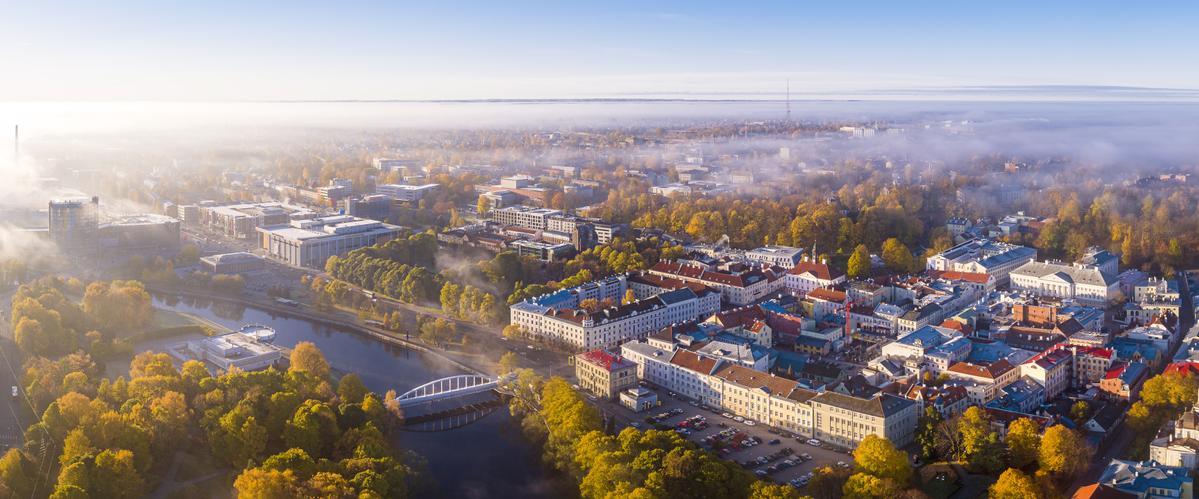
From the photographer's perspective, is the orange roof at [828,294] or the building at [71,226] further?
the building at [71,226]

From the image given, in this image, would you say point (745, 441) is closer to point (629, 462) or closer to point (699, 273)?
point (629, 462)

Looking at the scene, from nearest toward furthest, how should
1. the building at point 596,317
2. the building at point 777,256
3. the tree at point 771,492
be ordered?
the tree at point 771,492, the building at point 596,317, the building at point 777,256

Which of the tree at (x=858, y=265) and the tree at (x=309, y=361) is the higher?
→ the tree at (x=858, y=265)

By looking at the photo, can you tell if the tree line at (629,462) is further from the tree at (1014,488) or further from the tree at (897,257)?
the tree at (897,257)

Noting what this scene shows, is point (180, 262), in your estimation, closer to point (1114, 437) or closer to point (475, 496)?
point (475, 496)

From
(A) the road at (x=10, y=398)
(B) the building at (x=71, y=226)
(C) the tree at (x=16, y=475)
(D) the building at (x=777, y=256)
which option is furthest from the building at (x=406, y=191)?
(C) the tree at (x=16, y=475)

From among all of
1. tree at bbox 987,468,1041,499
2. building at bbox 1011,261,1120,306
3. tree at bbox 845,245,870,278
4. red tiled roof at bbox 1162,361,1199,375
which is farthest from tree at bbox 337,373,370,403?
building at bbox 1011,261,1120,306

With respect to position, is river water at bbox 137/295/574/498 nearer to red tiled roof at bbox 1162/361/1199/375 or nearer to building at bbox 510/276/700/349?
building at bbox 510/276/700/349

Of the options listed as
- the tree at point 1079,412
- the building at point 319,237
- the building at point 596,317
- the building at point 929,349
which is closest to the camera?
the tree at point 1079,412
